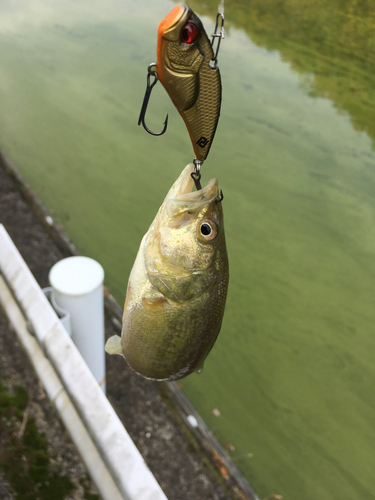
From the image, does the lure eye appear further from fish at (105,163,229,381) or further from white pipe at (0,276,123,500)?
white pipe at (0,276,123,500)

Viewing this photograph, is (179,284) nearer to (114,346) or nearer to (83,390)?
(114,346)

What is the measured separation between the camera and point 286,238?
4.13 metres

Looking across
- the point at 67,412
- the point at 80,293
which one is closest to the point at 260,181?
the point at 80,293

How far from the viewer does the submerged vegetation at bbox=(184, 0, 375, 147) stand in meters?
5.50

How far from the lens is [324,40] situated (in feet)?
21.6

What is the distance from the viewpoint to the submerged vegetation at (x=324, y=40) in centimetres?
550

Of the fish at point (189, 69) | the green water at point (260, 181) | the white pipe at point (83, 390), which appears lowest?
the green water at point (260, 181)

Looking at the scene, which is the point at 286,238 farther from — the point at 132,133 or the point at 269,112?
the point at 132,133

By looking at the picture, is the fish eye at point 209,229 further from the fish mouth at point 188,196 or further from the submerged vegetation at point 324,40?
the submerged vegetation at point 324,40

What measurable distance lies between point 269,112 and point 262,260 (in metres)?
2.27

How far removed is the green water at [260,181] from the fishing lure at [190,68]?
9.27 feet

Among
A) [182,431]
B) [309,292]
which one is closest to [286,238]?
[309,292]

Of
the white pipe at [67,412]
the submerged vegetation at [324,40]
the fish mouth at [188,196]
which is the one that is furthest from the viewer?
the submerged vegetation at [324,40]

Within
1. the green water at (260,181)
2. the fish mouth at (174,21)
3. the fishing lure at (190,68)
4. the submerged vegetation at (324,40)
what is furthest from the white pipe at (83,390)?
the submerged vegetation at (324,40)
